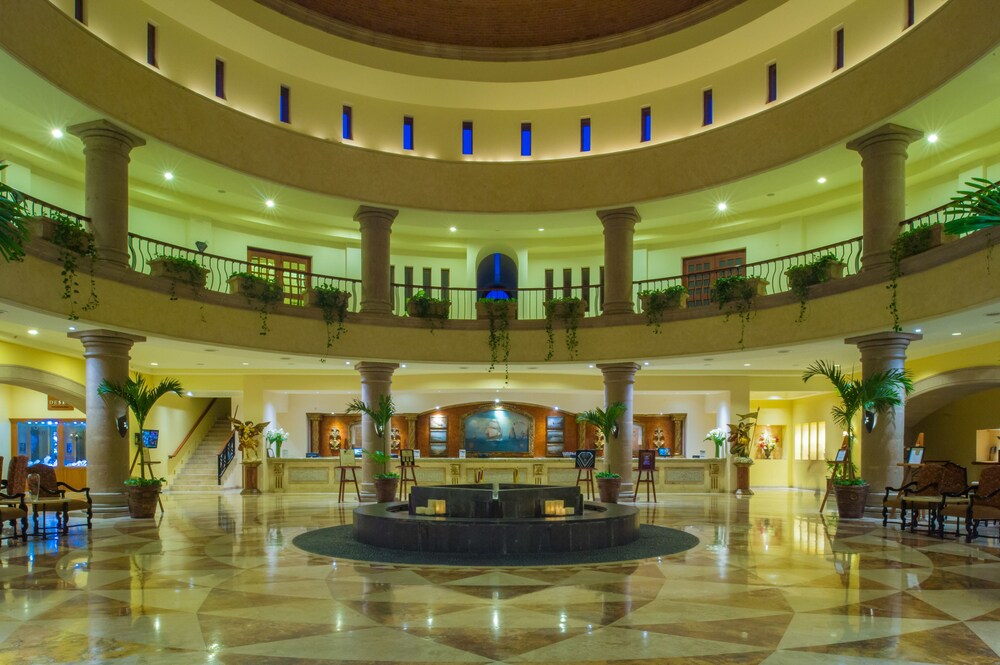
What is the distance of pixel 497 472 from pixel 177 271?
32.9 feet

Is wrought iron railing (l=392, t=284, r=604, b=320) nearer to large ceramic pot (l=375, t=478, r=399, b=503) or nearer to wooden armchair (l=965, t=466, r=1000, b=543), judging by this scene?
large ceramic pot (l=375, t=478, r=399, b=503)

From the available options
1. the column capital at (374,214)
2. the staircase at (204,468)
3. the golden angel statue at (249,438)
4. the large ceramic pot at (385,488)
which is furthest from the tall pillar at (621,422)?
the staircase at (204,468)

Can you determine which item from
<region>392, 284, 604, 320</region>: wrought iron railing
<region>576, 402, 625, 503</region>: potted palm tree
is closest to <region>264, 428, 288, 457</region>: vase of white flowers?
<region>392, 284, 604, 320</region>: wrought iron railing

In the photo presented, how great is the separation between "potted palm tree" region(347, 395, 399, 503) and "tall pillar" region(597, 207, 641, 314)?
18.8ft

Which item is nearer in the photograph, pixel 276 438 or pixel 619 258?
pixel 619 258

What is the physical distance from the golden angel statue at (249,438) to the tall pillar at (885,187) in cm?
1580

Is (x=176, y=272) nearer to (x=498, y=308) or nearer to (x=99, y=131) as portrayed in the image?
(x=99, y=131)

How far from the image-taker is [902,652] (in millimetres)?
5312

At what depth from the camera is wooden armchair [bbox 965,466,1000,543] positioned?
34.5 feet

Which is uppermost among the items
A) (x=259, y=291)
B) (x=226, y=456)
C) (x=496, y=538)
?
(x=259, y=291)

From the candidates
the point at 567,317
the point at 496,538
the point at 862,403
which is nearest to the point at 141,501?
the point at 496,538

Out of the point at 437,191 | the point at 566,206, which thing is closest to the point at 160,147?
the point at 437,191

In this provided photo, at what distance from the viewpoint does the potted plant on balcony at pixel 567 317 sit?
1844cm

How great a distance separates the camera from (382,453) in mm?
17438
